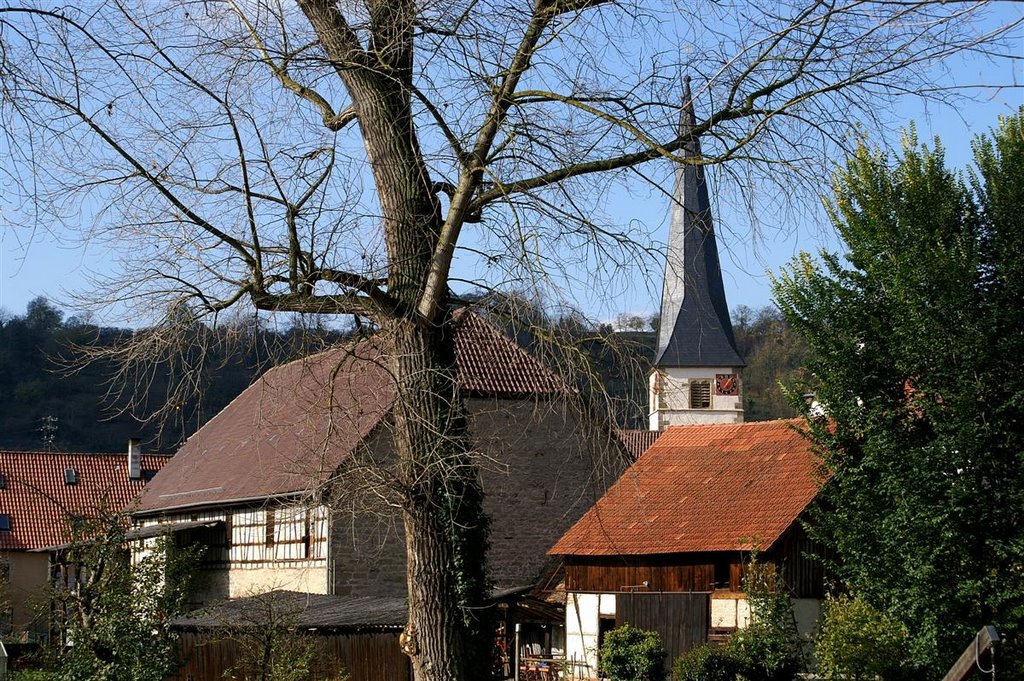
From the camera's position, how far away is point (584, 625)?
27250mm

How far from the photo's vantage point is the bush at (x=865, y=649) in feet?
57.5

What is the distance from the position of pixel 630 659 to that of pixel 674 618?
189cm

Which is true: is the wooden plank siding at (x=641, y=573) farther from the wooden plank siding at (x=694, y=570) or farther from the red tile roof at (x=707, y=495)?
the red tile roof at (x=707, y=495)

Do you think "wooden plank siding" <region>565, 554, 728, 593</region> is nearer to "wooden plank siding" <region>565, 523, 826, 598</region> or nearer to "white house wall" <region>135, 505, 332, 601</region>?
"wooden plank siding" <region>565, 523, 826, 598</region>

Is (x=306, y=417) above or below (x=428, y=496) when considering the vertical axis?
above

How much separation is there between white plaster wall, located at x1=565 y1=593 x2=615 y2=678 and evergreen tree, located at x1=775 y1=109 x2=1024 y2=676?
333 inches

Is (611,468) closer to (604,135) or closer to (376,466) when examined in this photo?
(376,466)

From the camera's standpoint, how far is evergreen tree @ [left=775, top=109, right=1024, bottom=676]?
17500mm

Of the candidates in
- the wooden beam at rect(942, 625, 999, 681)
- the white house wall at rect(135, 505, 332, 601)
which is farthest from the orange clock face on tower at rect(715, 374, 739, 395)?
the wooden beam at rect(942, 625, 999, 681)

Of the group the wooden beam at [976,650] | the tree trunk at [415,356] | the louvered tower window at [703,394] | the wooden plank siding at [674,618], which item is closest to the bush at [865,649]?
the wooden plank siding at [674,618]

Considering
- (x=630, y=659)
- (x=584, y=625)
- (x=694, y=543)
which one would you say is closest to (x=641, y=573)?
(x=694, y=543)

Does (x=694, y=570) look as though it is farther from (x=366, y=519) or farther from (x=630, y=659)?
(x=366, y=519)

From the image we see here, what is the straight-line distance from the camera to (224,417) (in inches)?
1508

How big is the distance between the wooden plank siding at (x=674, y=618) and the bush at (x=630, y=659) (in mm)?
967
